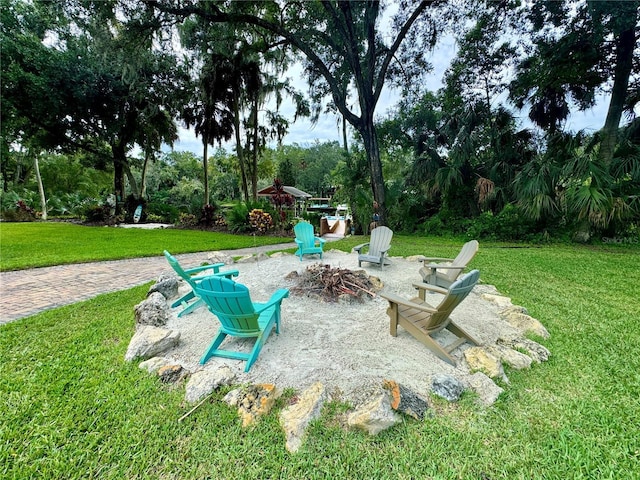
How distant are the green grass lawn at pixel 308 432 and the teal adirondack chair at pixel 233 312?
0.47 metres

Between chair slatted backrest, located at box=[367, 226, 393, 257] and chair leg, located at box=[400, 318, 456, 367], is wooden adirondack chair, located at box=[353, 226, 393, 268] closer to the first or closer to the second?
chair slatted backrest, located at box=[367, 226, 393, 257]

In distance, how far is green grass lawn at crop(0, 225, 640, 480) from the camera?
1481mm

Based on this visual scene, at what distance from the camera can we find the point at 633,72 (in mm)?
8133

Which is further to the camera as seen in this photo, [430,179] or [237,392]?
[430,179]

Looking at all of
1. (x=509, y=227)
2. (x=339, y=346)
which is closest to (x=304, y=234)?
(x=339, y=346)

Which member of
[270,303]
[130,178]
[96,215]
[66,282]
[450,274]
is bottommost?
[66,282]

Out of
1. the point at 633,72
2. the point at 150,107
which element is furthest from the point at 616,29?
the point at 150,107

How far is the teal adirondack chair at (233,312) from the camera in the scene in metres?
2.21

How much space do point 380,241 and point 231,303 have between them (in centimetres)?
417

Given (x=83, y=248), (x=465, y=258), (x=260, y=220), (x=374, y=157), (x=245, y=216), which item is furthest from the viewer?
(x=245, y=216)

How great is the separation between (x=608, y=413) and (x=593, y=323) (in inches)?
74.5

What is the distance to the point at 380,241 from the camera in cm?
588

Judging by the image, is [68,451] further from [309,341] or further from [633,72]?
[633,72]

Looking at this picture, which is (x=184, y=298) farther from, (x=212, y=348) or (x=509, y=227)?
(x=509, y=227)
